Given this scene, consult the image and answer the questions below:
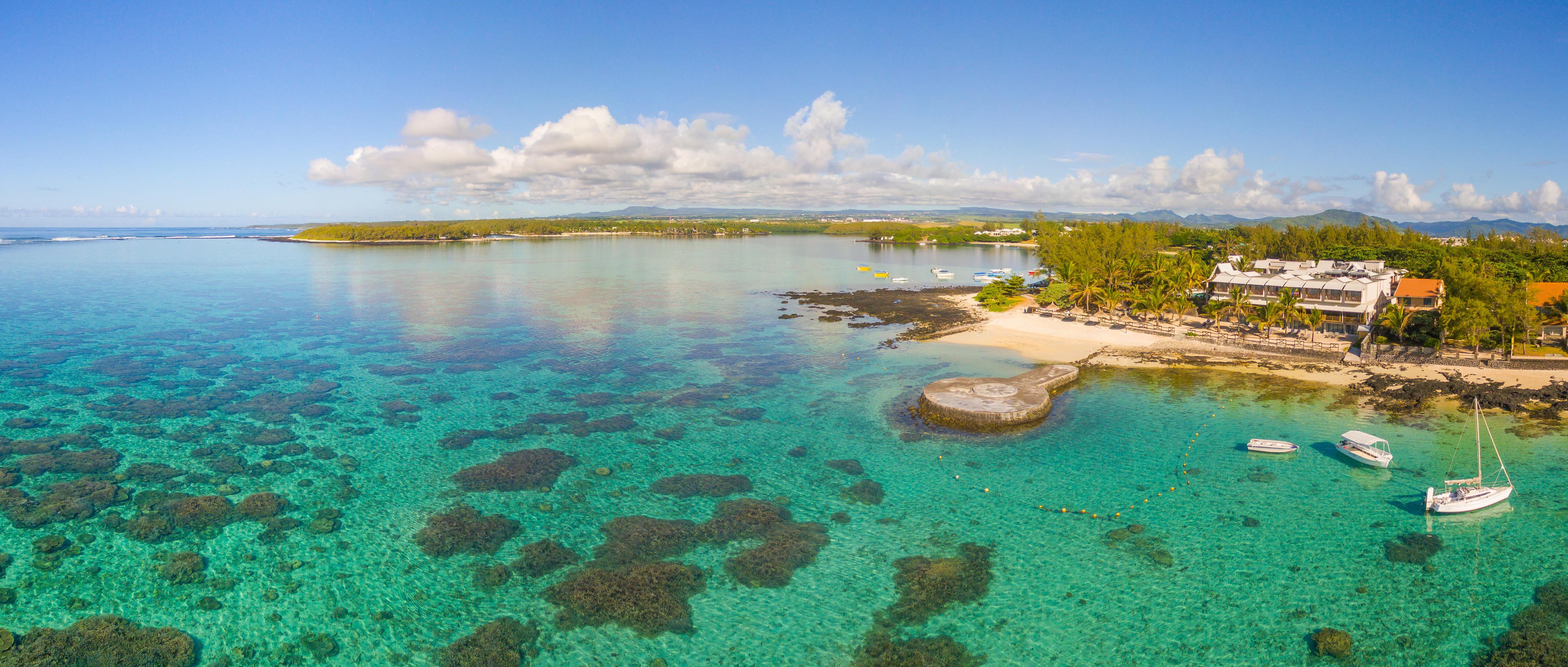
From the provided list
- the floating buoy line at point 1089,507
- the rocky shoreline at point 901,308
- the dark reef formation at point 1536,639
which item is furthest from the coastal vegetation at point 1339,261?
the dark reef formation at point 1536,639

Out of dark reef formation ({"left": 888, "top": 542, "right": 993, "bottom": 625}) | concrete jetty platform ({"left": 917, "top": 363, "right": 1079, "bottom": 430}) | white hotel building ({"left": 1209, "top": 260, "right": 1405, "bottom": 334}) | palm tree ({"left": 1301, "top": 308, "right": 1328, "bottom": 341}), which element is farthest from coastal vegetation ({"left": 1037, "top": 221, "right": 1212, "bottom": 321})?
dark reef formation ({"left": 888, "top": 542, "right": 993, "bottom": 625})

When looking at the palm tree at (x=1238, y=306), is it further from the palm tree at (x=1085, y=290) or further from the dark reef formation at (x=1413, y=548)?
the dark reef formation at (x=1413, y=548)

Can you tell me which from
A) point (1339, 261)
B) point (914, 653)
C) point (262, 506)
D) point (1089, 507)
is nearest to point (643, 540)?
point (914, 653)

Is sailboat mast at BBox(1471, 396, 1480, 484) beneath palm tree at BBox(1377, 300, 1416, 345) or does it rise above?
beneath

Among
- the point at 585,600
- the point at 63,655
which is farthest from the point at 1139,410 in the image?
the point at 63,655

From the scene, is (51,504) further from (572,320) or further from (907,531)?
(572,320)

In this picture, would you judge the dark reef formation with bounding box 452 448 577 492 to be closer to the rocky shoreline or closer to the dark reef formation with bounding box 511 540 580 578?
the dark reef formation with bounding box 511 540 580 578
